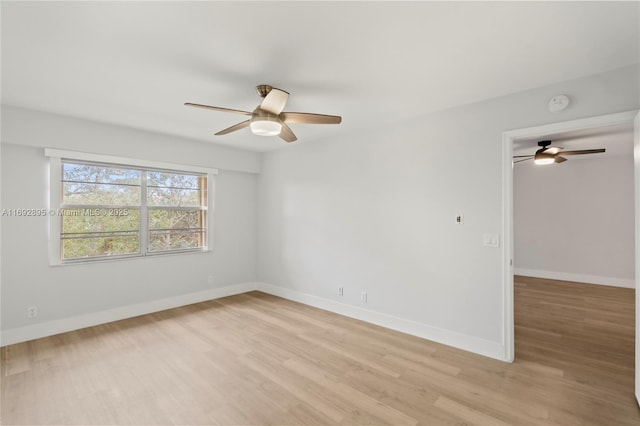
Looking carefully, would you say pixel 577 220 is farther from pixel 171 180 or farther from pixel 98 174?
pixel 98 174

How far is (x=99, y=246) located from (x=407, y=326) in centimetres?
416

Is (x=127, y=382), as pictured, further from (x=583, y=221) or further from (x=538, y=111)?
A: (x=583, y=221)

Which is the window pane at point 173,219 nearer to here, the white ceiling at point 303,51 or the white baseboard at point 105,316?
the white baseboard at point 105,316

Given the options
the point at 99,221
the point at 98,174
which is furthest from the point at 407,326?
the point at 98,174

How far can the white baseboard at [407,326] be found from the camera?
9.75 ft

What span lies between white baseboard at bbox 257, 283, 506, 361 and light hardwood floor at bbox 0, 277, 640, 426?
119mm

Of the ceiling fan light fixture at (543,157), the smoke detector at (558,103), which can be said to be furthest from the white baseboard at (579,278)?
the smoke detector at (558,103)

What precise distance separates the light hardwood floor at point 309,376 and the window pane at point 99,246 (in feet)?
3.11

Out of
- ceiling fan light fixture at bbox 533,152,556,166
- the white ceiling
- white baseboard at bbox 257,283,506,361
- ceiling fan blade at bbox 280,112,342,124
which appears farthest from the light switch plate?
ceiling fan light fixture at bbox 533,152,556,166

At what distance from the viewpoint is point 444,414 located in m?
2.08

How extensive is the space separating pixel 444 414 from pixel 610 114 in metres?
2.73

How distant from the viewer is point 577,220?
608 cm

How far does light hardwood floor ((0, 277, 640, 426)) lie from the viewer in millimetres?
2088

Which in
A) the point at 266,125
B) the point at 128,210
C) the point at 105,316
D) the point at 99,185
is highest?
the point at 266,125
